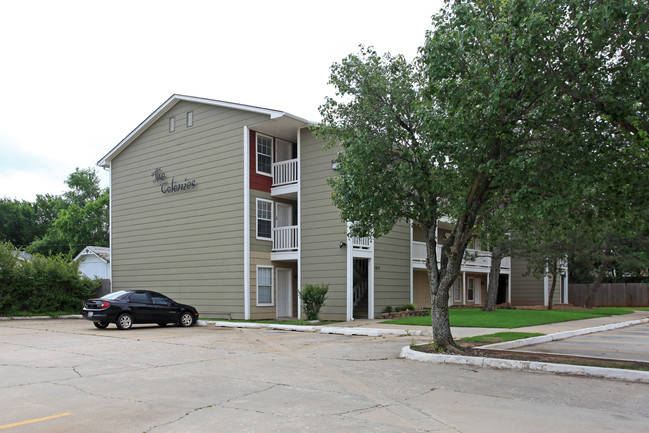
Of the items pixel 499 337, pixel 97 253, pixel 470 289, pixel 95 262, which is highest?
pixel 97 253

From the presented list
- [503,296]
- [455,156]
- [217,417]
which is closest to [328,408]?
[217,417]

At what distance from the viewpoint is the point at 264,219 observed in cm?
2395

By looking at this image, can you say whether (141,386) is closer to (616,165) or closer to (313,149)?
(616,165)

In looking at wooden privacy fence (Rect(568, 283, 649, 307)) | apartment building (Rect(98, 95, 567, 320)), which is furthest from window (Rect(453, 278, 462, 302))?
wooden privacy fence (Rect(568, 283, 649, 307))

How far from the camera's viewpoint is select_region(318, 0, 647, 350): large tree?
949cm

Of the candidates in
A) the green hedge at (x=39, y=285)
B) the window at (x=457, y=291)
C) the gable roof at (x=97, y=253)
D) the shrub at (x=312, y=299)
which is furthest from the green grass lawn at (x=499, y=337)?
the gable roof at (x=97, y=253)

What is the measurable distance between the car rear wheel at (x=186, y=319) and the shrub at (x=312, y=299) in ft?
14.1

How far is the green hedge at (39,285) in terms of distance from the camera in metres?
25.2

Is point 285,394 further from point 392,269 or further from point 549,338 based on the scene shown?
point 392,269

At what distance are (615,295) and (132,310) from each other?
120ft

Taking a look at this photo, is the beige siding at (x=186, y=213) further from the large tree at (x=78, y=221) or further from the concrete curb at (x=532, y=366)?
the large tree at (x=78, y=221)

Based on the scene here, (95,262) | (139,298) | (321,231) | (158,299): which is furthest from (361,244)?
(95,262)

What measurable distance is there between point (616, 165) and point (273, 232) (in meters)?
15.7

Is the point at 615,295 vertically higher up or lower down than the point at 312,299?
lower down
